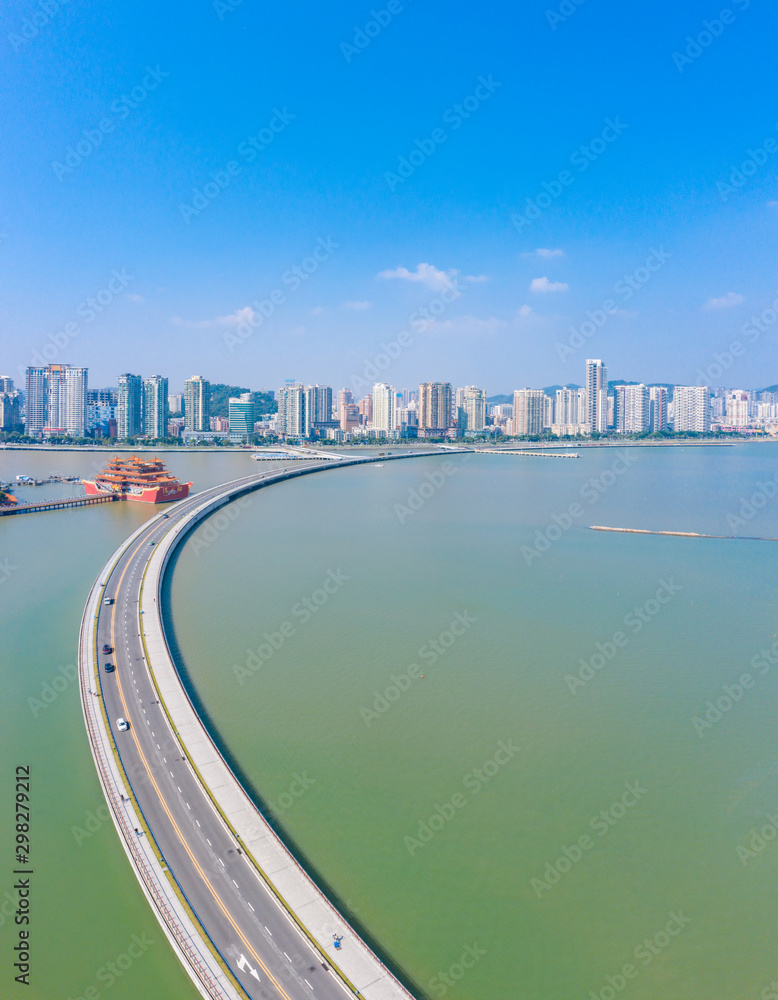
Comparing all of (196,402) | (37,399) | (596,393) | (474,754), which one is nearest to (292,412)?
(196,402)

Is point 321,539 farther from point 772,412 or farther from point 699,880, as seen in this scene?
point 772,412

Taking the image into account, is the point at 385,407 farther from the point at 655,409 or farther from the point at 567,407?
the point at 655,409

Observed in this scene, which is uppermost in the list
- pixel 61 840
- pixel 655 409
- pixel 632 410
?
pixel 655 409

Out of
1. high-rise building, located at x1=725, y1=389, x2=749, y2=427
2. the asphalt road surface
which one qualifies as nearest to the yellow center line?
the asphalt road surface

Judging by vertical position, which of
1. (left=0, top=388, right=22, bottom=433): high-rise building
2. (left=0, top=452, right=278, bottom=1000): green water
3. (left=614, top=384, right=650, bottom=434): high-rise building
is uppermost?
(left=614, top=384, right=650, bottom=434): high-rise building

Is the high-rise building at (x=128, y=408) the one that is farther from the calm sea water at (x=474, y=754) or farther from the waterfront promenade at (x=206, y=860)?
the waterfront promenade at (x=206, y=860)

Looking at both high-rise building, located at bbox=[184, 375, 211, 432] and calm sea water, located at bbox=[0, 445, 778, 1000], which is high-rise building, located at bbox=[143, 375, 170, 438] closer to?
high-rise building, located at bbox=[184, 375, 211, 432]
